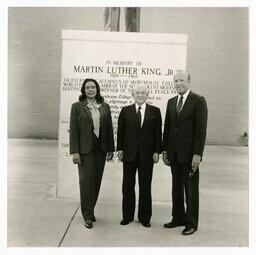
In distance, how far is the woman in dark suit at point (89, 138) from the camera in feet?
11.3

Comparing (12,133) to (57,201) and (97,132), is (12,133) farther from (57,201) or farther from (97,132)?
(97,132)

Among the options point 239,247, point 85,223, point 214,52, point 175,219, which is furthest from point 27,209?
point 214,52

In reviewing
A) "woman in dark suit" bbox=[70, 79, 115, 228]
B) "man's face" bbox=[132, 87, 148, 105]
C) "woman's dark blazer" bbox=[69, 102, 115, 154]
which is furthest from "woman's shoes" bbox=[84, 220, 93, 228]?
"man's face" bbox=[132, 87, 148, 105]

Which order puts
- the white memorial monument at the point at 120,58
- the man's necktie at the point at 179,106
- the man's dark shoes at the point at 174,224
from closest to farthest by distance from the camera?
the man's necktie at the point at 179,106
the man's dark shoes at the point at 174,224
the white memorial monument at the point at 120,58

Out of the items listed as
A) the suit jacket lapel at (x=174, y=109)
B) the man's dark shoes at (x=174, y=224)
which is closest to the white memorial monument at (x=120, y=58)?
the suit jacket lapel at (x=174, y=109)

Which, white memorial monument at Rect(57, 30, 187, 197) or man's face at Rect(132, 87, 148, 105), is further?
white memorial monument at Rect(57, 30, 187, 197)

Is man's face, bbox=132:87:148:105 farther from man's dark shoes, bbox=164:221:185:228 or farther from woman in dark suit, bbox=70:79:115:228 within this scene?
man's dark shoes, bbox=164:221:185:228

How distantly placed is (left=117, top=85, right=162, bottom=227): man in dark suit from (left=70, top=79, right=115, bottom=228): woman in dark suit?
0.16 meters

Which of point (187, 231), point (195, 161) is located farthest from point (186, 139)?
point (187, 231)

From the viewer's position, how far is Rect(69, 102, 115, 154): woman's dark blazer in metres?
3.45

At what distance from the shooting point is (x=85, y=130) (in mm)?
3465

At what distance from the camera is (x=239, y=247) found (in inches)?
138

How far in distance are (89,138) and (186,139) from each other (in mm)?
924

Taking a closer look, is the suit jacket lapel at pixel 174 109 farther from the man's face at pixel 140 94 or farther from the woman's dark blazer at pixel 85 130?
the woman's dark blazer at pixel 85 130
